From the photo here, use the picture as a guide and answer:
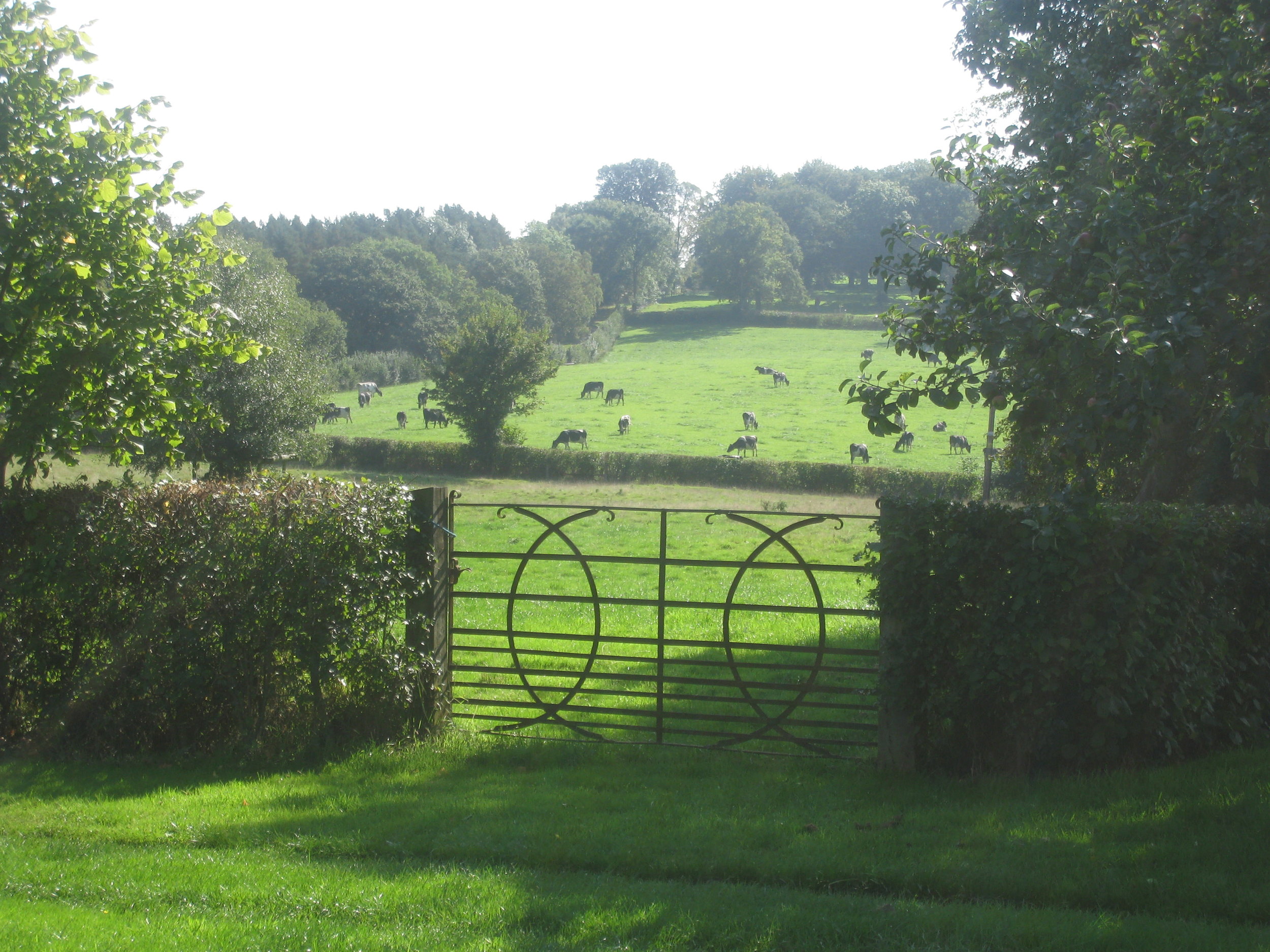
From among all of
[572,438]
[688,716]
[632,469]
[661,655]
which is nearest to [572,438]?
[572,438]

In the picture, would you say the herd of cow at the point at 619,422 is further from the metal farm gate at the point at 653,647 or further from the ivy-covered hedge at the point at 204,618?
the ivy-covered hedge at the point at 204,618

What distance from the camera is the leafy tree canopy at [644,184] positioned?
403ft

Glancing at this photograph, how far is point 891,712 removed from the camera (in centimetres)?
577

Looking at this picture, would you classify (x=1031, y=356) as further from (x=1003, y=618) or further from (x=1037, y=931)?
(x=1037, y=931)

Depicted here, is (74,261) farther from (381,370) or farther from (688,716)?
(381,370)

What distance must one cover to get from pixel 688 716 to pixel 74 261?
5384 millimetres

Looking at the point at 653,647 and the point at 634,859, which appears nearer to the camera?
the point at 634,859

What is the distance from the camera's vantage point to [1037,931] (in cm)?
376

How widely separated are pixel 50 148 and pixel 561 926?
6402mm

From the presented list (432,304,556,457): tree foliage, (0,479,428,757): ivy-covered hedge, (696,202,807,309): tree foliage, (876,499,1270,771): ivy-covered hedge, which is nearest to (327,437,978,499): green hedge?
(432,304,556,457): tree foliage

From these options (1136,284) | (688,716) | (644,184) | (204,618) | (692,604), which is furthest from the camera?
(644,184)

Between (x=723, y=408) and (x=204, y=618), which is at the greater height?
(x=723, y=408)

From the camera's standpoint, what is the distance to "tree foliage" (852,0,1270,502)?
564 centimetres

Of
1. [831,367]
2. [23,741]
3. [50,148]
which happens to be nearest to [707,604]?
[23,741]
